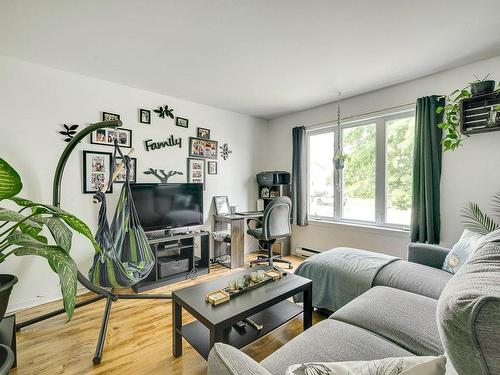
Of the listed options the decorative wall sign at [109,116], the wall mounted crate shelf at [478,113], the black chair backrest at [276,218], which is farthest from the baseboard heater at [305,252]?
the decorative wall sign at [109,116]

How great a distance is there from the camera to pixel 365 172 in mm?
3311

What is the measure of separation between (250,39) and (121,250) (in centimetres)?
202

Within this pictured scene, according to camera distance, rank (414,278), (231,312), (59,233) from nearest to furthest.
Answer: (59,233) < (231,312) < (414,278)

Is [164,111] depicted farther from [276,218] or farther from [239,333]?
[239,333]

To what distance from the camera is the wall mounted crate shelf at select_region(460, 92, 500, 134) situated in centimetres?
216

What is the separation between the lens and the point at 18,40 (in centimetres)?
200

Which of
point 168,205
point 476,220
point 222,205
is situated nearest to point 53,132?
point 168,205

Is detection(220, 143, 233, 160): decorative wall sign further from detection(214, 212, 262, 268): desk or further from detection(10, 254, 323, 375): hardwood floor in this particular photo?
detection(10, 254, 323, 375): hardwood floor

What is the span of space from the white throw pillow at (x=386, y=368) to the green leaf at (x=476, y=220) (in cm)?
217

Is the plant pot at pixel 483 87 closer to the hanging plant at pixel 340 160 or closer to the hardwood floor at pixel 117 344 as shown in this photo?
the hanging plant at pixel 340 160

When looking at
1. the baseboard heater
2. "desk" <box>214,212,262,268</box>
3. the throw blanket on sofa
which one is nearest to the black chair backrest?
"desk" <box>214,212,262,268</box>

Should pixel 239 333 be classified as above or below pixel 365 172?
below

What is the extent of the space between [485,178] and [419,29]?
5.19ft

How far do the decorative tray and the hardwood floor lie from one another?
449mm
